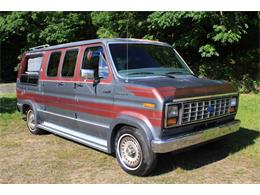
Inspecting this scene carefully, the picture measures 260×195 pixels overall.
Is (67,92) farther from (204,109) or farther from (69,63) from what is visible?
(204,109)

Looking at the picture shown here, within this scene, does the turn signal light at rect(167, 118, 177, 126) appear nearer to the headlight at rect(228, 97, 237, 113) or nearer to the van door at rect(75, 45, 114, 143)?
the van door at rect(75, 45, 114, 143)

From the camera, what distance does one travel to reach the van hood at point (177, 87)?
14.9ft

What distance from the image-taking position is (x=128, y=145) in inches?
201

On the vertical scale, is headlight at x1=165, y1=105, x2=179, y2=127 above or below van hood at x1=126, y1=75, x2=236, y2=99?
below

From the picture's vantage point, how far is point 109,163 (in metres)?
5.62

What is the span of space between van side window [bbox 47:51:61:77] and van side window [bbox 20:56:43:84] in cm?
59

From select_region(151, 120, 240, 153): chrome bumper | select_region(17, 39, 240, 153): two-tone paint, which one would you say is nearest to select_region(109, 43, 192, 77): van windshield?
select_region(17, 39, 240, 153): two-tone paint

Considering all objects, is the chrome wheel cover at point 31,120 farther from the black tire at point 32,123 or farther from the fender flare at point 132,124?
the fender flare at point 132,124

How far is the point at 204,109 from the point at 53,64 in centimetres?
359

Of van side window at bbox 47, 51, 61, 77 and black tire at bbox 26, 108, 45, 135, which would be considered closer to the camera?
van side window at bbox 47, 51, 61, 77

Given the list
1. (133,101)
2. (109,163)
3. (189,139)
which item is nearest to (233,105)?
(189,139)

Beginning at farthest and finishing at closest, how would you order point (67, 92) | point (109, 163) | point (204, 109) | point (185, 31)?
point (185, 31) < point (67, 92) < point (109, 163) < point (204, 109)

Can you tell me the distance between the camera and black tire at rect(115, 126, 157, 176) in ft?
15.6

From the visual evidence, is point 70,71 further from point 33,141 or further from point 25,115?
point 25,115
